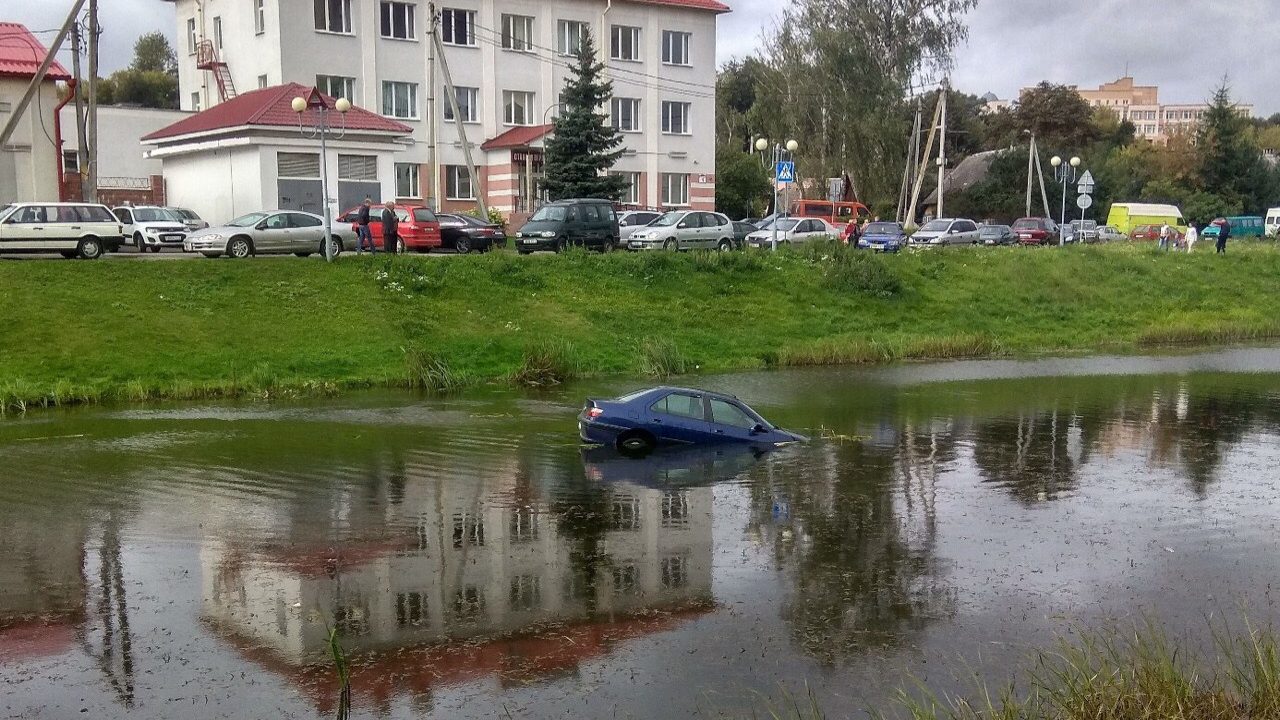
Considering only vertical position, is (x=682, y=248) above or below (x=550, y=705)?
above

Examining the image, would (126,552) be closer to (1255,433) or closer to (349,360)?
(349,360)

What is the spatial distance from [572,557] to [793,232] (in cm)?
3455

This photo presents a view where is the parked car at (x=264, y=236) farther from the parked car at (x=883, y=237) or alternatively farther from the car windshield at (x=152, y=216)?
the parked car at (x=883, y=237)

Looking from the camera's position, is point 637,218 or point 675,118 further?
point 675,118

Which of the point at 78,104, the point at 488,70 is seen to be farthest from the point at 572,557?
the point at 488,70

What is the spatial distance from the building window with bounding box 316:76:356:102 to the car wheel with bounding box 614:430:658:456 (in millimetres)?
36758

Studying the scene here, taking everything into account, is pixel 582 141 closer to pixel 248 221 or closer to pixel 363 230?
pixel 363 230

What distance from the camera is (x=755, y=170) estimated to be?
71625 mm

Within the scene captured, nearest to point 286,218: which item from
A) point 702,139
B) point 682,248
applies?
point 682,248

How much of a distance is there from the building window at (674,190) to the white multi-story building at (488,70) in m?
0.05

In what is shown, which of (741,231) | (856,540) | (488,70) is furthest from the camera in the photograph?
(488,70)

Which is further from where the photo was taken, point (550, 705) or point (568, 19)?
point (568, 19)

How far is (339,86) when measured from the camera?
2095 inches

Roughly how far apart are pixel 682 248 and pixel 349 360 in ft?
53.9
